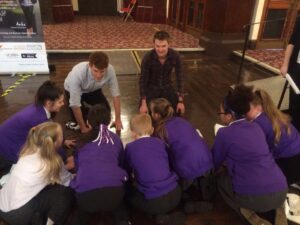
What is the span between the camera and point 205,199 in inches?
74.2

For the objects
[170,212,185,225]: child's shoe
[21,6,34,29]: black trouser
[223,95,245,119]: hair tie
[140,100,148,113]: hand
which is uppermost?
[21,6,34,29]: black trouser

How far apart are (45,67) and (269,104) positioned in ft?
11.6

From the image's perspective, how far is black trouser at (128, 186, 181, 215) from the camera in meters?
1.59

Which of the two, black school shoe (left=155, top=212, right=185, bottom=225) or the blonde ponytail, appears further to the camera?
black school shoe (left=155, top=212, right=185, bottom=225)

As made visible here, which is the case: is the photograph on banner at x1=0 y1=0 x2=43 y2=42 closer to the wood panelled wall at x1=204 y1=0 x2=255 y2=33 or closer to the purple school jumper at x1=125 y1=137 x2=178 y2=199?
the purple school jumper at x1=125 y1=137 x2=178 y2=199

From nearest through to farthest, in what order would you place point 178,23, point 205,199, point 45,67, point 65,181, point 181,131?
1. point 65,181
2. point 181,131
3. point 205,199
4. point 45,67
5. point 178,23

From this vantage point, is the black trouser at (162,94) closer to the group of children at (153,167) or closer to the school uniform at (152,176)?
the group of children at (153,167)

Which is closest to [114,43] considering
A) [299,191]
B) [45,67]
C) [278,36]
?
[45,67]

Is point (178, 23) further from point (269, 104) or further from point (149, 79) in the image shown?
point (269, 104)

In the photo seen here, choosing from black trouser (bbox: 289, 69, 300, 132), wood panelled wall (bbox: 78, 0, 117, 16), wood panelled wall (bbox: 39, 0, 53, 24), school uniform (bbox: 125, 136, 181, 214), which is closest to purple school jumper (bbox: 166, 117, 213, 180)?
school uniform (bbox: 125, 136, 181, 214)

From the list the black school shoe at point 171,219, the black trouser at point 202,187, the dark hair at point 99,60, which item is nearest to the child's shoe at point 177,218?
the black school shoe at point 171,219

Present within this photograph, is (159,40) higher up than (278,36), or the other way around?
(159,40)

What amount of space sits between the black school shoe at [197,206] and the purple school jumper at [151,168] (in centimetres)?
24

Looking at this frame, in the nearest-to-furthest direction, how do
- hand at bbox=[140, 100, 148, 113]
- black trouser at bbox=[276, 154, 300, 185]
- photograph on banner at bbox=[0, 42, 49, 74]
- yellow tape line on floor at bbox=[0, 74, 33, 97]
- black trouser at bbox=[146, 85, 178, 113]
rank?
black trouser at bbox=[276, 154, 300, 185] → hand at bbox=[140, 100, 148, 113] → black trouser at bbox=[146, 85, 178, 113] → yellow tape line on floor at bbox=[0, 74, 33, 97] → photograph on banner at bbox=[0, 42, 49, 74]
